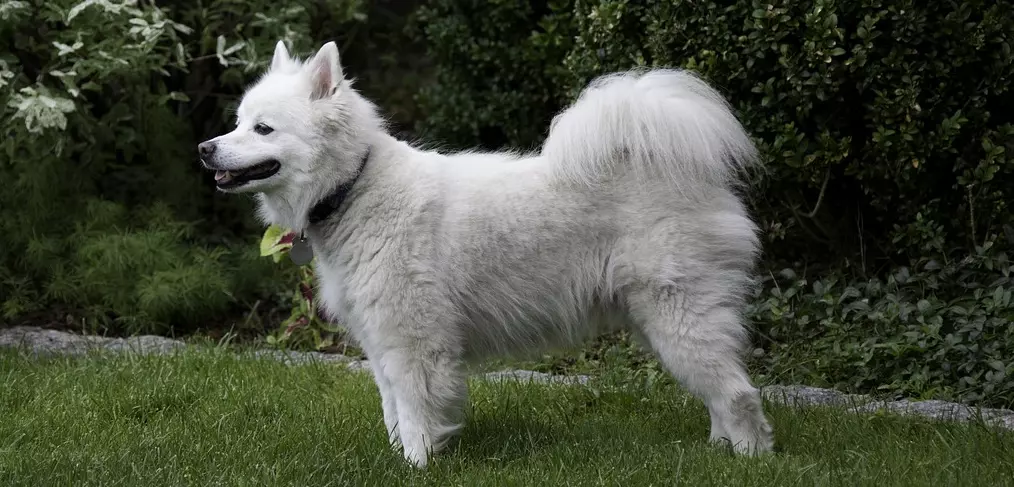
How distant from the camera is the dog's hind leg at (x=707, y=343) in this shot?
3.59 m

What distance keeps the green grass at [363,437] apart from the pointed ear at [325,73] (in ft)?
4.05

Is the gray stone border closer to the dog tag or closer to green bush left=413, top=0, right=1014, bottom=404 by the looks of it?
green bush left=413, top=0, right=1014, bottom=404

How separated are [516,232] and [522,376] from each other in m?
1.59

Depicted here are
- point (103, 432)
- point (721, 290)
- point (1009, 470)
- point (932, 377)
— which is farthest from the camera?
point (932, 377)

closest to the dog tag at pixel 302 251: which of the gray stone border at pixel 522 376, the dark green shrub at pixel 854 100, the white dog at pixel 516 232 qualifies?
the white dog at pixel 516 232

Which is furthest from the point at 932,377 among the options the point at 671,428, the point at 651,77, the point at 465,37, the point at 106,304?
the point at 106,304

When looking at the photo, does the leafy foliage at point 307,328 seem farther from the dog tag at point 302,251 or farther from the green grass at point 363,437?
the dog tag at point 302,251

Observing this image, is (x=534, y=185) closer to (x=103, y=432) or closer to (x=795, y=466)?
(x=795, y=466)

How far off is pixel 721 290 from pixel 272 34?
390cm

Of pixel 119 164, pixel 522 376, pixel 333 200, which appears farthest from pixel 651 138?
pixel 119 164

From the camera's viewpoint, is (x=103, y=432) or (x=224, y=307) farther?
(x=224, y=307)

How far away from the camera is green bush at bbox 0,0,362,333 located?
5.89 meters

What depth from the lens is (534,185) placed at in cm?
376

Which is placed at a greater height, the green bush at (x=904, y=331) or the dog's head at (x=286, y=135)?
the dog's head at (x=286, y=135)
